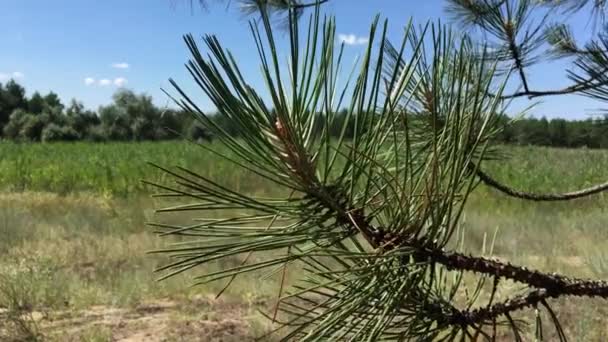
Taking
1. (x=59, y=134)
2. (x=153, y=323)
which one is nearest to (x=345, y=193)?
(x=153, y=323)

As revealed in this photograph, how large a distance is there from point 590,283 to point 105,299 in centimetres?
426

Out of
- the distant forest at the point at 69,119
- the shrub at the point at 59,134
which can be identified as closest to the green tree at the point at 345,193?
the distant forest at the point at 69,119

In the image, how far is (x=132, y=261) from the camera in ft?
18.9

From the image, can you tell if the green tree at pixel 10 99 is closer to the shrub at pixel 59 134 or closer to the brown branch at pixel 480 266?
the shrub at pixel 59 134

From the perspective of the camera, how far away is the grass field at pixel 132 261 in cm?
371

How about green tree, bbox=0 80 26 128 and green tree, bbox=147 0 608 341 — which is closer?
green tree, bbox=147 0 608 341

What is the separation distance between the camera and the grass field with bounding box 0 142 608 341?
3.71 m

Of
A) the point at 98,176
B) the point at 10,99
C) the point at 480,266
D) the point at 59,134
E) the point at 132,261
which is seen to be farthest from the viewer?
the point at 10,99

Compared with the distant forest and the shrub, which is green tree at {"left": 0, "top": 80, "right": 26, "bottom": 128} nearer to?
the distant forest

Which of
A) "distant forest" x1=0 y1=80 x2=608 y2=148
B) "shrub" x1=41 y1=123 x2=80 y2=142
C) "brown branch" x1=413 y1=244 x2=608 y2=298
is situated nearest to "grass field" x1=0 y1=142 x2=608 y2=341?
"brown branch" x1=413 y1=244 x2=608 y2=298

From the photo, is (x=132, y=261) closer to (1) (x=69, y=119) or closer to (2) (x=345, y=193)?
(2) (x=345, y=193)

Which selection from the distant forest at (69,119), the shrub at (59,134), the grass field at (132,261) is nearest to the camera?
the grass field at (132,261)

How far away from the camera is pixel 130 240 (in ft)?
22.1

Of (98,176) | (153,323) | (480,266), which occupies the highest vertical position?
(480,266)
